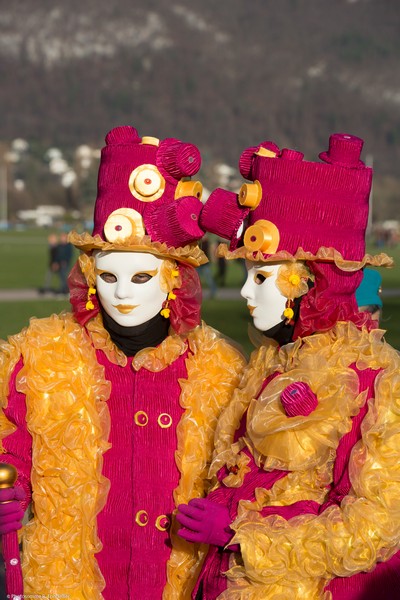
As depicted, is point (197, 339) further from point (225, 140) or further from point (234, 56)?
point (234, 56)

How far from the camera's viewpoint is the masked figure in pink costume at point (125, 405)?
4.27 metres

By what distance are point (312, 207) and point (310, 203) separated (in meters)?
0.02

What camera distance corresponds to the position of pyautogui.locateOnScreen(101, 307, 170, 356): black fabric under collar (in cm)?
436

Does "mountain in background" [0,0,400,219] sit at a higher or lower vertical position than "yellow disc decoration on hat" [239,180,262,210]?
higher

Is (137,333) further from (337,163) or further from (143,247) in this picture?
(337,163)

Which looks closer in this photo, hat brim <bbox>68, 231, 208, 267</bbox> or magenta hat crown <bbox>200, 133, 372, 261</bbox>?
magenta hat crown <bbox>200, 133, 372, 261</bbox>

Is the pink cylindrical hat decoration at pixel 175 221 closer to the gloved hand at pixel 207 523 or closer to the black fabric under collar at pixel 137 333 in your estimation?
the black fabric under collar at pixel 137 333

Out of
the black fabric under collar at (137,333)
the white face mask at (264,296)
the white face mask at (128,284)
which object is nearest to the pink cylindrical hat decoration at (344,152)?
the white face mask at (264,296)

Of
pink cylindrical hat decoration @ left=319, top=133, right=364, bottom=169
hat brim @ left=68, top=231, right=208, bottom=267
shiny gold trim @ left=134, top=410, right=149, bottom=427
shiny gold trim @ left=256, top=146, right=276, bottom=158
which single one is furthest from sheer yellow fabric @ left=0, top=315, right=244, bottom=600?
pink cylindrical hat decoration @ left=319, top=133, right=364, bottom=169

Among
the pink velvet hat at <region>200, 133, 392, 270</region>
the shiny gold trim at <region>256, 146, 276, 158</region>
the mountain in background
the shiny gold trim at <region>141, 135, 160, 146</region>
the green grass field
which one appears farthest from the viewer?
the mountain in background

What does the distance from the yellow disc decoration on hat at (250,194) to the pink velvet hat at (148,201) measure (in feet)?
1.35

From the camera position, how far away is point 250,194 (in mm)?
3836

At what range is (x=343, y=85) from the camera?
132875 millimetres

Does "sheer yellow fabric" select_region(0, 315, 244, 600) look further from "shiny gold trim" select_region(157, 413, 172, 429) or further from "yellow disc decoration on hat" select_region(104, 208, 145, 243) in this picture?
"yellow disc decoration on hat" select_region(104, 208, 145, 243)
